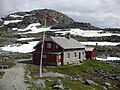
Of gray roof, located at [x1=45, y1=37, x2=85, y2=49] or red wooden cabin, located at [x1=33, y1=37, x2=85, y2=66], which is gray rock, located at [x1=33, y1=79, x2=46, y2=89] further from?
gray roof, located at [x1=45, y1=37, x2=85, y2=49]

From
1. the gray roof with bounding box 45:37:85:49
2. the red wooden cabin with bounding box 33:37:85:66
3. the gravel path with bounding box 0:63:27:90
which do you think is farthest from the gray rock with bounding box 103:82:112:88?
the gray roof with bounding box 45:37:85:49

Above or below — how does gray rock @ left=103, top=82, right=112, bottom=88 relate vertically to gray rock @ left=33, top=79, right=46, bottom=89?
below

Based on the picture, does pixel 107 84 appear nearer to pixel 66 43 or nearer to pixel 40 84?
pixel 40 84

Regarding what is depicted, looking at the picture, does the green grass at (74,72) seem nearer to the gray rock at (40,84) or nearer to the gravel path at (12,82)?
the gray rock at (40,84)

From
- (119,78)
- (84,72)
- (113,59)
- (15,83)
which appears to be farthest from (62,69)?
(113,59)

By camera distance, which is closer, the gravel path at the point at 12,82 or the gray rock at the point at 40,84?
the gravel path at the point at 12,82

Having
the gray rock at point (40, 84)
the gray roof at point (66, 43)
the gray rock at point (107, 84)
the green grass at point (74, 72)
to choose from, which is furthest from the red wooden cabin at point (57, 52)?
the gray rock at point (40, 84)

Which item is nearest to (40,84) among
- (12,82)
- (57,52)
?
(12,82)

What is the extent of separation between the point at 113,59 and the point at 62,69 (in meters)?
36.1

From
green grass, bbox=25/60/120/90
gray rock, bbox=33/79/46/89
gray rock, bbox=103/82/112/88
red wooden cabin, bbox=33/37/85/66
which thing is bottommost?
gray rock, bbox=103/82/112/88

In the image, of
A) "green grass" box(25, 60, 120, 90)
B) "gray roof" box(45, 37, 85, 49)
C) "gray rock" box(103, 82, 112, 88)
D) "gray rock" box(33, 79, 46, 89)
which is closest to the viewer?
"gray rock" box(33, 79, 46, 89)

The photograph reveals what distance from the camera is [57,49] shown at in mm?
74562

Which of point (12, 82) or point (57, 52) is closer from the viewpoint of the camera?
point (12, 82)

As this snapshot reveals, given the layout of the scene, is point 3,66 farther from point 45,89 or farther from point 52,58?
point 45,89
